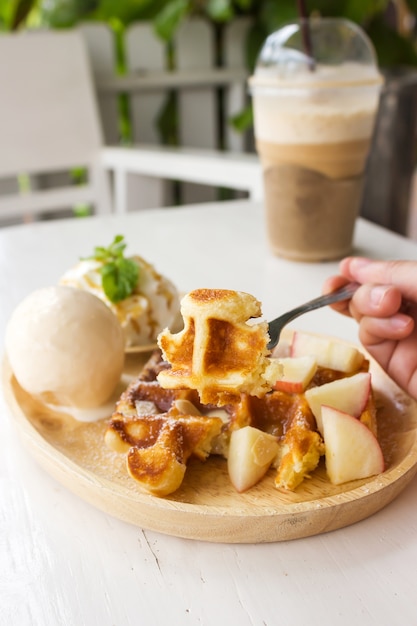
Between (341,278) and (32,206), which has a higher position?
(341,278)

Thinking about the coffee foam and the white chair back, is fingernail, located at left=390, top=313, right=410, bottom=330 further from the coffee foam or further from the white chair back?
the white chair back

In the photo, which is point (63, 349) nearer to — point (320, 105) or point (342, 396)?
point (342, 396)

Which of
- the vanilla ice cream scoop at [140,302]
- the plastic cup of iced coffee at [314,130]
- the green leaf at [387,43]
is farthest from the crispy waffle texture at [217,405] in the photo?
the green leaf at [387,43]

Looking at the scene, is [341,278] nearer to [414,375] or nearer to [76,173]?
[414,375]

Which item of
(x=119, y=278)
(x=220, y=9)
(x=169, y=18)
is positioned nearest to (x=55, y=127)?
(x=169, y=18)

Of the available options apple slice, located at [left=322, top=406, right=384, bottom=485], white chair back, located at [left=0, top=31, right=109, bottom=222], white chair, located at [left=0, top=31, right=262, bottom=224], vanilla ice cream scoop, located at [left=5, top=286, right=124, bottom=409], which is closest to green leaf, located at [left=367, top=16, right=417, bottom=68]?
white chair, located at [left=0, top=31, right=262, bottom=224]

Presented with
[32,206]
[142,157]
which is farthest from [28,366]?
[32,206]
